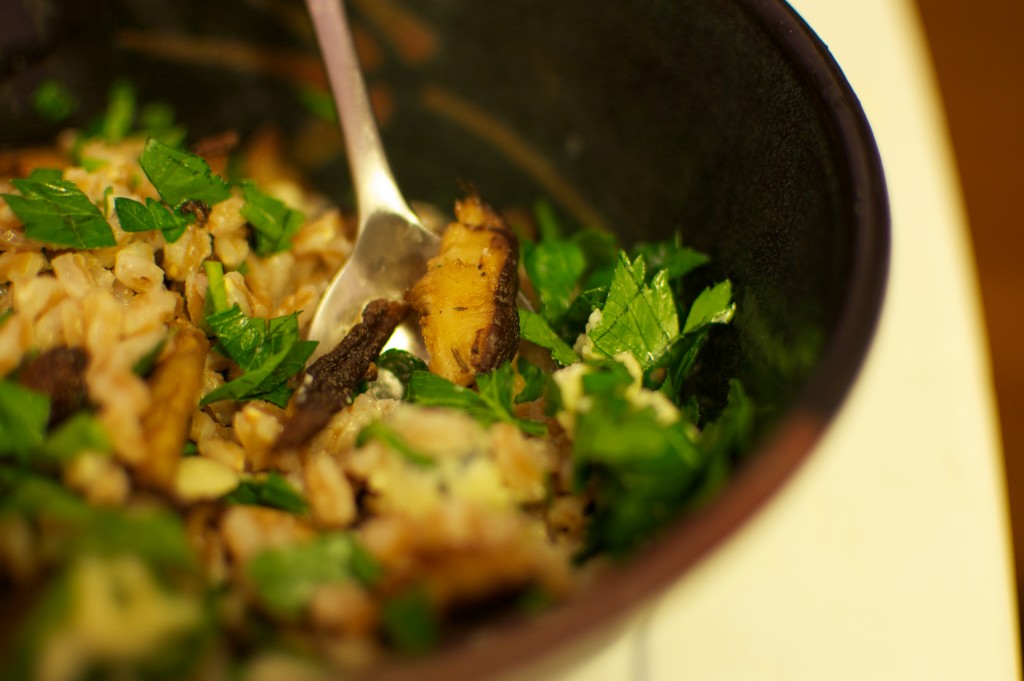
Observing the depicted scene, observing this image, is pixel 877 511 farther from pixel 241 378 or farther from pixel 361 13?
pixel 361 13

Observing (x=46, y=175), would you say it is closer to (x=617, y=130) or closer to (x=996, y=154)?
(x=617, y=130)

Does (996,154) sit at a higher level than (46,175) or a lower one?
higher

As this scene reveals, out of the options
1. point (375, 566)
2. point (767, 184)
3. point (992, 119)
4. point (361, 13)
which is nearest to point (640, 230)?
point (767, 184)

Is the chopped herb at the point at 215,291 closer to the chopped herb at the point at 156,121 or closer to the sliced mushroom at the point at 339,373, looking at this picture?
the sliced mushroom at the point at 339,373

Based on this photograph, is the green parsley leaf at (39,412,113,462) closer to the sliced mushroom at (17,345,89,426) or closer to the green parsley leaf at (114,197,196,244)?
the sliced mushroom at (17,345,89,426)

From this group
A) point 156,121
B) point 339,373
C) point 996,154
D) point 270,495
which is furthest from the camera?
point 996,154

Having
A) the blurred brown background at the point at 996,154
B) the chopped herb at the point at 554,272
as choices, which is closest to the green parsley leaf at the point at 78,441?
the chopped herb at the point at 554,272

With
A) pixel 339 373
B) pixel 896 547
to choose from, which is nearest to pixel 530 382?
pixel 339 373

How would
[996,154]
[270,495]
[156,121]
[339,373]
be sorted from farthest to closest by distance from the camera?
1. [996,154]
2. [156,121]
3. [339,373]
4. [270,495]

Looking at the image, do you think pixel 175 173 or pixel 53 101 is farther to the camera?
pixel 53 101
